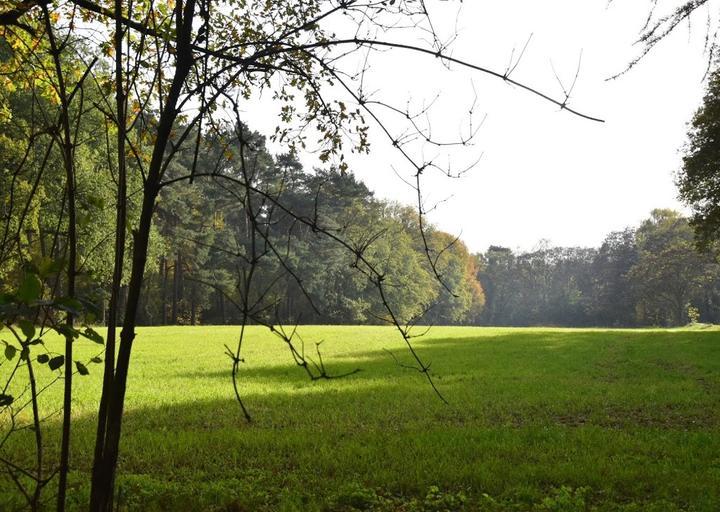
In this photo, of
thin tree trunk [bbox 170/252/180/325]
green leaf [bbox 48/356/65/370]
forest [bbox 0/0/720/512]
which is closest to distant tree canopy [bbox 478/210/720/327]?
Answer: forest [bbox 0/0/720/512]

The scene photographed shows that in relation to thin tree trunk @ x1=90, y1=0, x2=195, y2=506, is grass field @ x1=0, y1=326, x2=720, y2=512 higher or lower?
lower

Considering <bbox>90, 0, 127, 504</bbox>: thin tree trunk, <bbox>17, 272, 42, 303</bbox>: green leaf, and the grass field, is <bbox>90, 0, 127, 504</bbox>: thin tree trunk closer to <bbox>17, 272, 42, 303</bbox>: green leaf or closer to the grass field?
<bbox>17, 272, 42, 303</bbox>: green leaf

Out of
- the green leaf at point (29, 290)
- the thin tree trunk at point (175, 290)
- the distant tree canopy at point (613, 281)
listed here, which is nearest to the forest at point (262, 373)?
the green leaf at point (29, 290)

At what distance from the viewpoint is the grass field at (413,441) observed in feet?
17.3

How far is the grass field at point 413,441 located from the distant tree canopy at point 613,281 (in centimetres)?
3913

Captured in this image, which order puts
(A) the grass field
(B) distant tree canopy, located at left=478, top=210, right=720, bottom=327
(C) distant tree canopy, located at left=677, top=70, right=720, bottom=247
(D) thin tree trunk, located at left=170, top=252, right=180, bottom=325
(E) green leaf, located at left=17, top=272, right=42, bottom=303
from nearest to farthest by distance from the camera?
1. (E) green leaf, located at left=17, top=272, right=42, bottom=303
2. (A) the grass field
3. (C) distant tree canopy, located at left=677, top=70, right=720, bottom=247
4. (D) thin tree trunk, located at left=170, top=252, right=180, bottom=325
5. (B) distant tree canopy, located at left=478, top=210, right=720, bottom=327

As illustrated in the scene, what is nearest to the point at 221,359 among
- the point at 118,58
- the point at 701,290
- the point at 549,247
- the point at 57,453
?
the point at 57,453

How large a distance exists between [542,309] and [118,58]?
90447 mm

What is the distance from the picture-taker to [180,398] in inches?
440

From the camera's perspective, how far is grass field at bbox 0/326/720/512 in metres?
5.27

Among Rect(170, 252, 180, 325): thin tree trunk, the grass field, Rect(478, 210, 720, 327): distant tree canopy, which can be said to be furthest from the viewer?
Rect(478, 210, 720, 327): distant tree canopy

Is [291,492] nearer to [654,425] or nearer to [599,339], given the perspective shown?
[654,425]

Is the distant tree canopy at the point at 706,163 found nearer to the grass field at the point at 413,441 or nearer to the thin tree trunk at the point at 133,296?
the grass field at the point at 413,441

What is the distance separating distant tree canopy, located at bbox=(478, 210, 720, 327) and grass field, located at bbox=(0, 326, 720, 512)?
39133 millimetres
